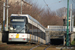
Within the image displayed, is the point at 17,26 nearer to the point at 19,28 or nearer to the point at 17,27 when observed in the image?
the point at 17,27

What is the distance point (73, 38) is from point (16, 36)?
18209mm

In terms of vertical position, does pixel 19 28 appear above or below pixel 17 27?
below

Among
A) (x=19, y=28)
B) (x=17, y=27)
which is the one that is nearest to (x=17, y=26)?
(x=17, y=27)

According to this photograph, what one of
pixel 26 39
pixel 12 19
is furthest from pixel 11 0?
pixel 26 39

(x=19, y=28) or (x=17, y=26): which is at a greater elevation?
(x=17, y=26)

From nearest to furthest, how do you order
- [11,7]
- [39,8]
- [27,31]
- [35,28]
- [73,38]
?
[27,31] < [35,28] < [11,7] < [39,8] < [73,38]

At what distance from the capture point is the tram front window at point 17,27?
17.9m

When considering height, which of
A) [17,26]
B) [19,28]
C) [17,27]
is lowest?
[19,28]

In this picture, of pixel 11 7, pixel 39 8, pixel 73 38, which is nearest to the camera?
pixel 11 7

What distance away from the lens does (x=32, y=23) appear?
19.0 meters

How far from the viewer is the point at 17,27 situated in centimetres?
1800

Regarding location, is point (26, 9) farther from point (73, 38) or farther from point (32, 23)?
point (73, 38)

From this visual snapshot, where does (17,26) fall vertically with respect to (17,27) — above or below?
above

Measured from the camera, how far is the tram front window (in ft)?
58.6
